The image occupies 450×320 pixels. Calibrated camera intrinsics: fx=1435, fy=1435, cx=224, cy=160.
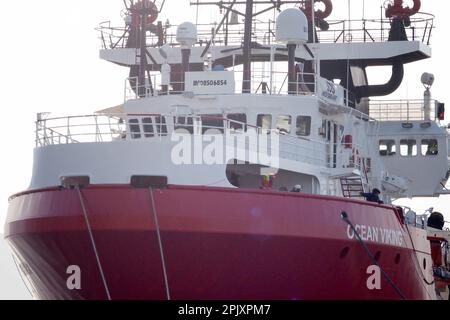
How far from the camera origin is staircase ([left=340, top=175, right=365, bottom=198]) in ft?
115

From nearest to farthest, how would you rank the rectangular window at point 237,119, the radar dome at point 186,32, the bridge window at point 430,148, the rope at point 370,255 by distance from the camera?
the rope at point 370,255 < the rectangular window at point 237,119 < the radar dome at point 186,32 < the bridge window at point 430,148

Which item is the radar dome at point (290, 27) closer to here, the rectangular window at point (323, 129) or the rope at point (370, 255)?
the rectangular window at point (323, 129)

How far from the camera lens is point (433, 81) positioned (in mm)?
43656

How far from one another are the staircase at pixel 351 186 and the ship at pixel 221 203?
1.8 inches

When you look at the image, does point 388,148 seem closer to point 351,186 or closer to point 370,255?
point 351,186

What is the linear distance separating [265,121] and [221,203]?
17.9 ft

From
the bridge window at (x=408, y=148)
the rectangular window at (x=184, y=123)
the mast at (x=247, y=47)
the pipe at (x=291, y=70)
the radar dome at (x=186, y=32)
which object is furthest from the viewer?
the bridge window at (x=408, y=148)

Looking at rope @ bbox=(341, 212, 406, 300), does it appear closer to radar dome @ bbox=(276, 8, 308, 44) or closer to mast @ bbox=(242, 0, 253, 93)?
radar dome @ bbox=(276, 8, 308, 44)

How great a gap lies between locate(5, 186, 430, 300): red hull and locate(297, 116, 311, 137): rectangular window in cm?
399

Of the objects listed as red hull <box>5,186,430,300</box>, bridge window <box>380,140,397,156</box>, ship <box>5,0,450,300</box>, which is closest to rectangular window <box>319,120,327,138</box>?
ship <box>5,0,450,300</box>

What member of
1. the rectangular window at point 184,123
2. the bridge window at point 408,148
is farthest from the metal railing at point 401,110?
the rectangular window at point 184,123

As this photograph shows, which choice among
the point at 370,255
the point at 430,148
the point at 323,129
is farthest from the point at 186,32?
the point at 430,148

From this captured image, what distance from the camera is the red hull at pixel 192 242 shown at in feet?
96.0
